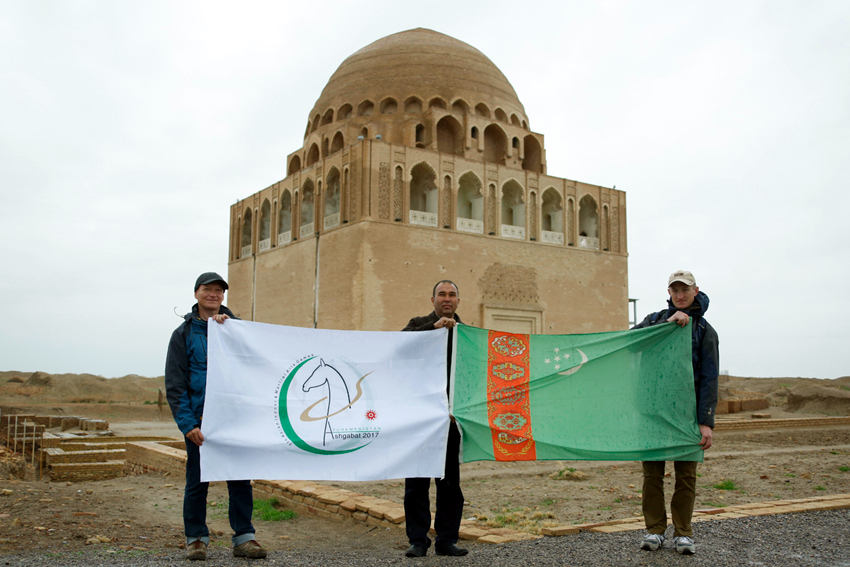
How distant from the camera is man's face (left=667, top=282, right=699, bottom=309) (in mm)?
4387

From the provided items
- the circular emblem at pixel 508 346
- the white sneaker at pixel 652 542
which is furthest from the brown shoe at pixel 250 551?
the white sneaker at pixel 652 542

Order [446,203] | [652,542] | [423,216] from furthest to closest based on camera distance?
[446,203], [423,216], [652,542]

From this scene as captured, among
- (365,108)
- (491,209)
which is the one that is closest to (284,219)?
(365,108)

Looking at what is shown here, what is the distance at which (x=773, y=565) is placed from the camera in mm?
3939

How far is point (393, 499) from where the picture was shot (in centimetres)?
666

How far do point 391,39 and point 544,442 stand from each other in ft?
74.6

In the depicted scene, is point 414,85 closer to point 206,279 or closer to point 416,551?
point 206,279

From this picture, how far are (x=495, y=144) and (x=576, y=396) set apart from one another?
1930 cm

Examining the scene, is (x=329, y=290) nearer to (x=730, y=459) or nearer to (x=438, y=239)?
(x=438, y=239)

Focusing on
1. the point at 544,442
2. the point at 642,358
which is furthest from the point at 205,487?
the point at 642,358

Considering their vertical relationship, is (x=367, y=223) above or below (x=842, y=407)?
above

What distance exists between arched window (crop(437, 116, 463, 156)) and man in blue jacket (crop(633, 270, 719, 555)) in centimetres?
1843

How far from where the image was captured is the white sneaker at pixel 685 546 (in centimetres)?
408

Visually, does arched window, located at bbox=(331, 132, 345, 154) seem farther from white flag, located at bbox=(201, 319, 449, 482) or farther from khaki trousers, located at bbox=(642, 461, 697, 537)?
khaki trousers, located at bbox=(642, 461, 697, 537)
